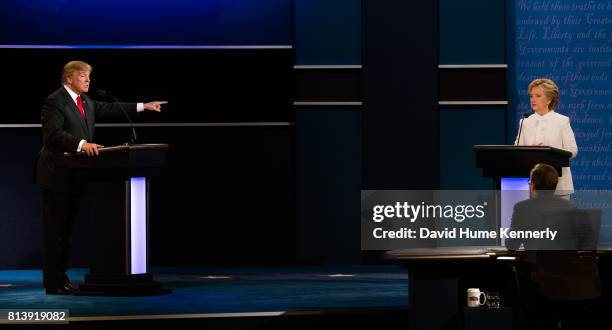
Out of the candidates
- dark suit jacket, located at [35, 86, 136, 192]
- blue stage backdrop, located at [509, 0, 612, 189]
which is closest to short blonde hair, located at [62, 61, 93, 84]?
dark suit jacket, located at [35, 86, 136, 192]

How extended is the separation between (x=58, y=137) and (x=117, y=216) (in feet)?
1.96

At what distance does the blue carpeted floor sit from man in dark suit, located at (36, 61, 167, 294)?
22cm

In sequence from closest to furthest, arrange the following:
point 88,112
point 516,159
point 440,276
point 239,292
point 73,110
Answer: point 440,276
point 516,159
point 239,292
point 73,110
point 88,112

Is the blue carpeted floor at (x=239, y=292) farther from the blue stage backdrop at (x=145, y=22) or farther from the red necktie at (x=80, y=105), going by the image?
the blue stage backdrop at (x=145, y=22)

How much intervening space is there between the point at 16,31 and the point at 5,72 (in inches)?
13.0

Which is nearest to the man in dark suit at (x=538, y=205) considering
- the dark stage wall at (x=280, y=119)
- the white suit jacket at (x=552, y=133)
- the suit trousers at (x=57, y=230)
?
the white suit jacket at (x=552, y=133)

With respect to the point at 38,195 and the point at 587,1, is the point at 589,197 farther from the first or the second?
the point at 38,195

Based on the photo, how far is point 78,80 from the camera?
701 cm

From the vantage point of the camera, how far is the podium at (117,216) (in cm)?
686

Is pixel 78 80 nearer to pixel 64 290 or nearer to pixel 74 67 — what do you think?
pixel 74 67

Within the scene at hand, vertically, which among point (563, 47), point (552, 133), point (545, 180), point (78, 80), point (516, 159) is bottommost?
point (545, 180)

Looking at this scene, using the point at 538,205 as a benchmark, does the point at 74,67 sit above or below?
above

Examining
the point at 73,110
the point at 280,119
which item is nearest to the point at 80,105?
the point at 73,110

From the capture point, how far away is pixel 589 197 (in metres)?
9.14
